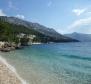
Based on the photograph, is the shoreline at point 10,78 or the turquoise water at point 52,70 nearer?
the shoreline at point 10,78

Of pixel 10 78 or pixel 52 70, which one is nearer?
pixel 10 78

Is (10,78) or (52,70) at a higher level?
(10,78)

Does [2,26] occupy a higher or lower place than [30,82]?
higher

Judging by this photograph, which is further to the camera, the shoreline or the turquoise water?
the turquoise water

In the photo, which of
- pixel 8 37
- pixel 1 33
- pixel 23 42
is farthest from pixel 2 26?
pixel 23 42

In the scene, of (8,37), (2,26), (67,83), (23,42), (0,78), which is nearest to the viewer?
(0,78)

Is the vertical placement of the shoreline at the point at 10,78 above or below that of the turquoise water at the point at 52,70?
above

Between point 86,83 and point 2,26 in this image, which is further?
point 2,26

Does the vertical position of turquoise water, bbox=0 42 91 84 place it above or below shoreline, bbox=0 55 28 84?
below

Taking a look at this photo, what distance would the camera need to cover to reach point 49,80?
84.1 ft

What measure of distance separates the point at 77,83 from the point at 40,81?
410 cm

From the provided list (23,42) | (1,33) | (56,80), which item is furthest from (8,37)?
(56,80)

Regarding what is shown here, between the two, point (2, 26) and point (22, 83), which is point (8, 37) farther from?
point (22, 83)

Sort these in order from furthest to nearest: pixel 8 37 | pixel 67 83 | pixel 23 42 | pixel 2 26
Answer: pixel 23 42 → pixel 8 37 → pixel 2 26 → pixel 67 83
